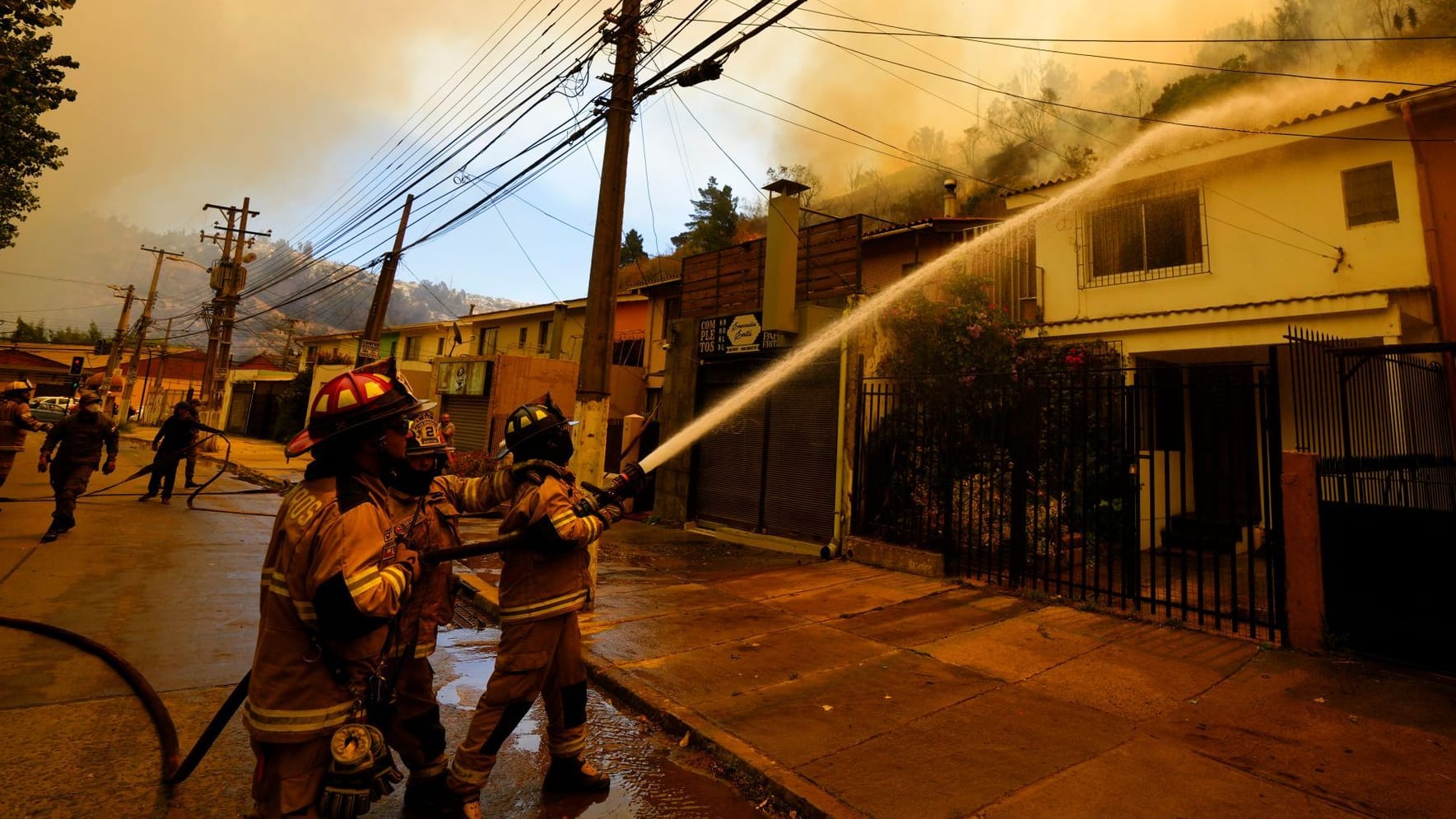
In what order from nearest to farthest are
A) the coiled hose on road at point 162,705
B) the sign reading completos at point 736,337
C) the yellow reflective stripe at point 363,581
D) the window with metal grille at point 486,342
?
the yellow reflective stripe at point 363,581 → the coiled hose on road at point 162,705 → the sign reading completos at point 736,337 → the window with metal grille at point 486,342

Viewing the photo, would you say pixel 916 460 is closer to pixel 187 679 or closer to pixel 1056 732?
pixel 1056 732

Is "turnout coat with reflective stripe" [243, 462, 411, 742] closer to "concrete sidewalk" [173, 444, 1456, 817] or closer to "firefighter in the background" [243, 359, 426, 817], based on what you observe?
"firefighter in the background" [243, 359, 426, 817]

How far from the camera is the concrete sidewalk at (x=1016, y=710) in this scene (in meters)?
3.19

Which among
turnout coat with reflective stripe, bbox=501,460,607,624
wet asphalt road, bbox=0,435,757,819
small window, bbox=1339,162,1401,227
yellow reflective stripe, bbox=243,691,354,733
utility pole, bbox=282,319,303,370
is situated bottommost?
wet asphalt road, bbox=0,435,757,819

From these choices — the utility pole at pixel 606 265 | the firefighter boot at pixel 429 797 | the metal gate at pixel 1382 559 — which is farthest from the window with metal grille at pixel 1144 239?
the firefighter boot at pixel 429 797

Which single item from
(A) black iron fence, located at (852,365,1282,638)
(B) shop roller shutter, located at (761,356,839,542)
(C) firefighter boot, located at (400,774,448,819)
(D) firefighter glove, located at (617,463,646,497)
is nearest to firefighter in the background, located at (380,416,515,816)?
(C) firefighter boot, located at (400,774,448,819)

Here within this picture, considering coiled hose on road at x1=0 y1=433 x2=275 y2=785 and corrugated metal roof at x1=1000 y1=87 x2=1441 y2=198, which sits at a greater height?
corrugated metal roof at x1=1000 y1=87 x2=1441 y2=198

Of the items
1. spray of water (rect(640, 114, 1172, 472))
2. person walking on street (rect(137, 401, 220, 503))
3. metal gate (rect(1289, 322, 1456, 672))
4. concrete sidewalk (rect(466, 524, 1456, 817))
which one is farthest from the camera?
person walking on street (rect(137, 401, 220, 503))

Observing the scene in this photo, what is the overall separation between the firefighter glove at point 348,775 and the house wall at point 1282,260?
11.4m

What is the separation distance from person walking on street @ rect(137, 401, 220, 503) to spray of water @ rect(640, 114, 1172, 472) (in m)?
8.35

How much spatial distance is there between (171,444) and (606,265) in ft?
33.3

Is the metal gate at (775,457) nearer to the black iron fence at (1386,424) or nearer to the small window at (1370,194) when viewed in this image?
the black iron fence at (1386,424)

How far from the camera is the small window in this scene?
8969 millimetres

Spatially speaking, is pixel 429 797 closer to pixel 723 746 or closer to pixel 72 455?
pixel 723 746
